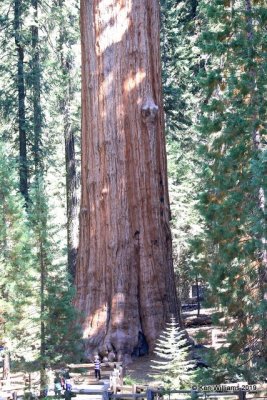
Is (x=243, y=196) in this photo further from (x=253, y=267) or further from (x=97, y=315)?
(x=97, y=315)

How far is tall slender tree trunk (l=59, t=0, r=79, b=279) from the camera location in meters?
25.4

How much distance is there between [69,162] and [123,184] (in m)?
10.9

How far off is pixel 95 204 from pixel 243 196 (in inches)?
197

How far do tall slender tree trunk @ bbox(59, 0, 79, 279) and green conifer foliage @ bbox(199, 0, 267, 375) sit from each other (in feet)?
39.1

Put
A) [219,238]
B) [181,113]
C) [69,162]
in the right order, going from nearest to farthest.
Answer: [219,238], [69,162], [181,113]

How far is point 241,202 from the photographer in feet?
38.7

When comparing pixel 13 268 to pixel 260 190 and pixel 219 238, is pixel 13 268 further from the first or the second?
pixel 260 190

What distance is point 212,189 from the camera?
1402cm

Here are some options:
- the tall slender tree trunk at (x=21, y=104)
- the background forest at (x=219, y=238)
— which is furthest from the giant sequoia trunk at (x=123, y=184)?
the tall slender tree trunk at (x=21, y=104)

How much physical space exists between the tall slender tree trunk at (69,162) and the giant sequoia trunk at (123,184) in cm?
918

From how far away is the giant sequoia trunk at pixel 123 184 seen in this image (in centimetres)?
1541

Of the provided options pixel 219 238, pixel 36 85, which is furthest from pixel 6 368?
pixel 36 85

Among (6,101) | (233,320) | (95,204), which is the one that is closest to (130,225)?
(95,204)

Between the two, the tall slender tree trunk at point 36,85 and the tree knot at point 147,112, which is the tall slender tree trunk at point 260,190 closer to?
the tree knot at point 147,112
